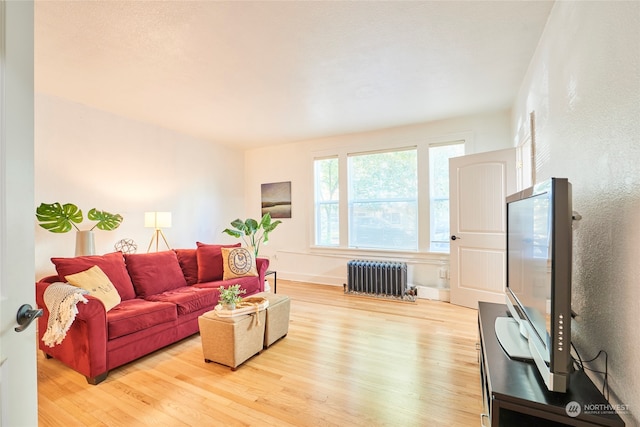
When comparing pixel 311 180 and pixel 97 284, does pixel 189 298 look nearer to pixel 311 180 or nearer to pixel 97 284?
pixel 97 284

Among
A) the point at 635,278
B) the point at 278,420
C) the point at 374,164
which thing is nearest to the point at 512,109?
the point at 374,164

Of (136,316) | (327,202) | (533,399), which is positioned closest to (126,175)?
(136,316)

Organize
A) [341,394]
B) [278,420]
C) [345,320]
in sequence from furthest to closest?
1. [345,320]
2. [341,394]
3. [278,420]

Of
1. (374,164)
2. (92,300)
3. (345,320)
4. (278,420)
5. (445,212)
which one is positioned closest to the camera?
(278,420)

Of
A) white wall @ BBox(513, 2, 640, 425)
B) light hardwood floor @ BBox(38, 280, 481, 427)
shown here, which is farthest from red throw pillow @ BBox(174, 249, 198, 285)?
white wall @ BBox(513, 2, 640, 425)

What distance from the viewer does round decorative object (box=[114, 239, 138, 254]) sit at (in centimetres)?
360

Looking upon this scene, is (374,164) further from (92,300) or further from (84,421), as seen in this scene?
(84,421)

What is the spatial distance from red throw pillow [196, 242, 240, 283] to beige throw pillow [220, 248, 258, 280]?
7 cm

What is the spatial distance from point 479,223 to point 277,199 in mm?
3465

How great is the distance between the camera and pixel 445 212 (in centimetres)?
410

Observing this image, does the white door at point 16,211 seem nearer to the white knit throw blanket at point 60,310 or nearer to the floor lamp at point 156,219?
the white knit throw blanket at point 60,310

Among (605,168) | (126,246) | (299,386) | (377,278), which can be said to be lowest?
(299,386)

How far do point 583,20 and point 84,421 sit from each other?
348 centimetres

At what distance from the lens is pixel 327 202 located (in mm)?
5016
